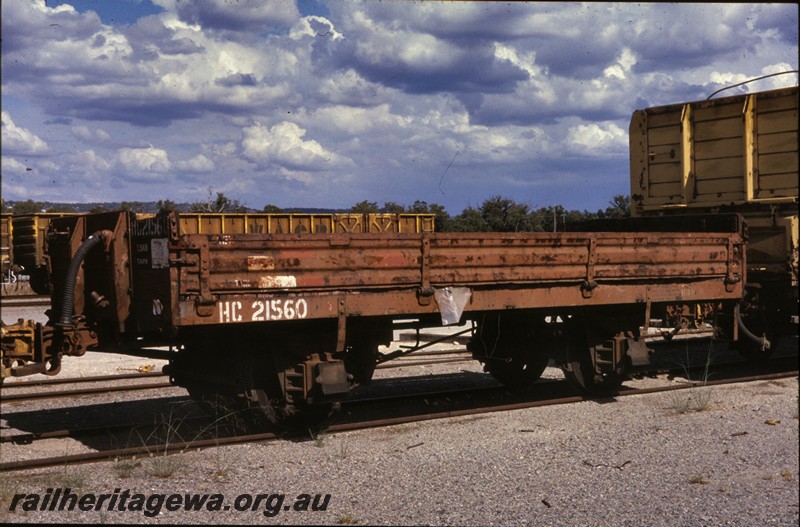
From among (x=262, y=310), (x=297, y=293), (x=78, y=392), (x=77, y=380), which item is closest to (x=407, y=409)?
(x=297, y=293)

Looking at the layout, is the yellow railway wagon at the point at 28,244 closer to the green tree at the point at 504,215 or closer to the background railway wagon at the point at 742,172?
the background railway wagon at the point at 742,172

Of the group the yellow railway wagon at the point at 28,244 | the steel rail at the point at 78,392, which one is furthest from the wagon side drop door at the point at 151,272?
the steel rail at the point at 78,392

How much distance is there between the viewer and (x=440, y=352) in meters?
14.3

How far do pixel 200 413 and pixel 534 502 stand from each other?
15.8 feet

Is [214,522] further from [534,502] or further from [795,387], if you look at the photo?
[795,387]

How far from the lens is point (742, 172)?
40.8 feet

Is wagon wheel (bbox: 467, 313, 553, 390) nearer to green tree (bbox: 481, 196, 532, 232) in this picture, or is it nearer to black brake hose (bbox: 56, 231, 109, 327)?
black brake hose (bbox: 56, 231, 109, 327)

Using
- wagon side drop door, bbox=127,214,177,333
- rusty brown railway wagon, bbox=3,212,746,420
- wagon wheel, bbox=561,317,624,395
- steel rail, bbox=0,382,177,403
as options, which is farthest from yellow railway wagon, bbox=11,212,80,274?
wagon wheel, bbox=561,317,624,395

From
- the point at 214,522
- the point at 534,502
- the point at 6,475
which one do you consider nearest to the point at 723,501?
the point at 534,502

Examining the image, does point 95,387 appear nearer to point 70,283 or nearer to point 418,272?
point 70,283

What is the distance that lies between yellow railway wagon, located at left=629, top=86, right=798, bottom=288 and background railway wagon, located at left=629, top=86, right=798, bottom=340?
0.01 metres

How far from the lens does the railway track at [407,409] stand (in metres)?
7.37

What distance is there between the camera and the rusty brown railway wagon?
7.12 metres

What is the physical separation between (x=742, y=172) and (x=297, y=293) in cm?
807
